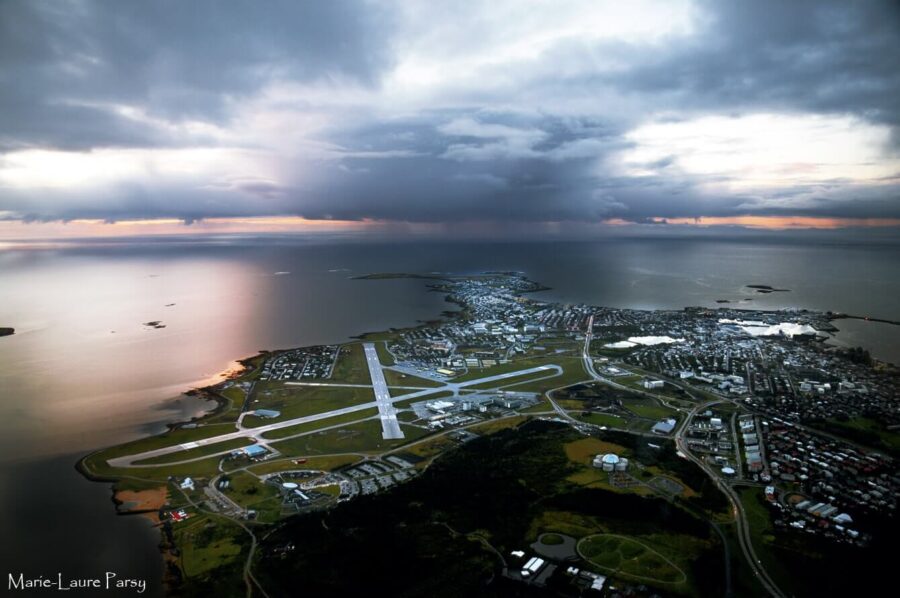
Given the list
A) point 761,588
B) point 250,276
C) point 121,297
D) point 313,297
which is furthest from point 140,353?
point 250,276

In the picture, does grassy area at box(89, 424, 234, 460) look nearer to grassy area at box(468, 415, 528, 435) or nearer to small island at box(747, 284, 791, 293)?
grassy area at box(468, 415, 528, 435)

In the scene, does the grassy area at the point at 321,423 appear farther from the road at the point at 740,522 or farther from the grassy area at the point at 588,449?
the road at the point at 740,522

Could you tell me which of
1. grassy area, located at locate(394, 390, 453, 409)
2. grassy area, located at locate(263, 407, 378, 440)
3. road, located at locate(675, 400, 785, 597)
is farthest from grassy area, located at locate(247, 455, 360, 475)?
road, located at locate(675, 400, 785, 597)

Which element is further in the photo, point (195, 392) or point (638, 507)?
point (195, 392)

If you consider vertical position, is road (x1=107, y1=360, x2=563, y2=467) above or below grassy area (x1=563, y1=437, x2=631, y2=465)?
below

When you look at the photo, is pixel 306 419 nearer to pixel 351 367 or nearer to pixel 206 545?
pixel 351 367

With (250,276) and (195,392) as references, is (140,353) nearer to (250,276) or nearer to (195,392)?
(195,392)
